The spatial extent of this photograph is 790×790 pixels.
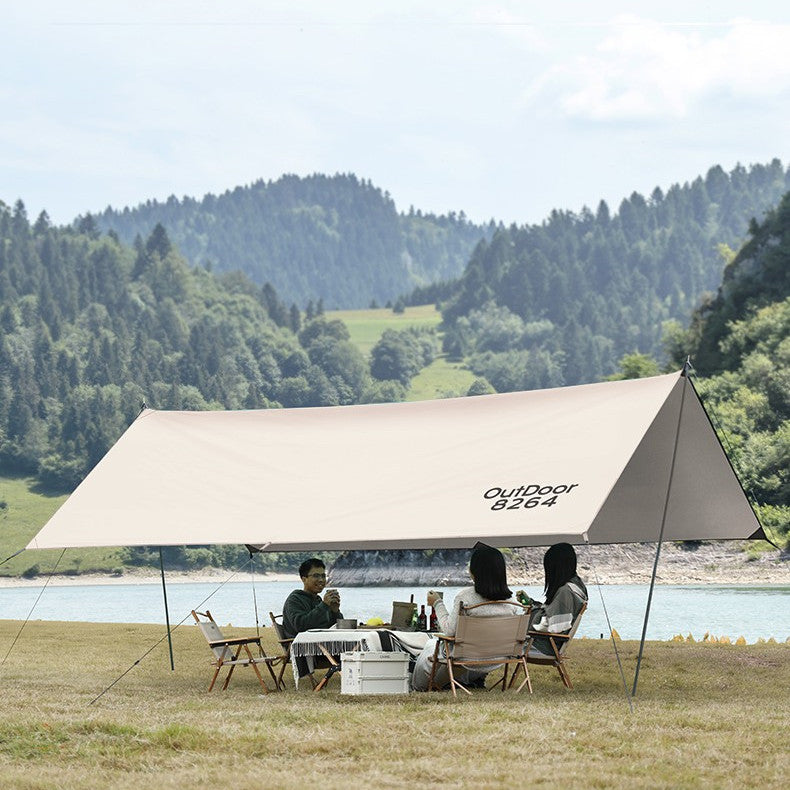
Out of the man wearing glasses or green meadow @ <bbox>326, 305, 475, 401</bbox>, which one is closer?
the man wearing glasses

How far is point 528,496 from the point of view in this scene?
851 centimetres

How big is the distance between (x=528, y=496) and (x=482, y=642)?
3.22ft

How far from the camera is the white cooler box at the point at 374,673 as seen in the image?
28.9ft

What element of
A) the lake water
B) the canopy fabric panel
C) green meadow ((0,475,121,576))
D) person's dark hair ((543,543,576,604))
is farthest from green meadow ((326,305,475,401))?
person's dark hair ((543,543,576,604))

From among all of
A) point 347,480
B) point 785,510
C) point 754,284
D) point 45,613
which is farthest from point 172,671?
point 754,284

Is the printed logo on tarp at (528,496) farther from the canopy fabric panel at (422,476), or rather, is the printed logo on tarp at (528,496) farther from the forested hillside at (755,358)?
the forested hillside at (755,358)

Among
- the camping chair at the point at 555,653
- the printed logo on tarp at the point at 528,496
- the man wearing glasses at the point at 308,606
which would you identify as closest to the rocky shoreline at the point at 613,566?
the camping chair at the point at 555,653

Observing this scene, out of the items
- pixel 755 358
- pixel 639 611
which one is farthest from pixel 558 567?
pixel 755 358

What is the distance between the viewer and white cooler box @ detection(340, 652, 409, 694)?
881 centimetres

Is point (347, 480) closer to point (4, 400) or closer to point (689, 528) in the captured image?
point (689, 528)

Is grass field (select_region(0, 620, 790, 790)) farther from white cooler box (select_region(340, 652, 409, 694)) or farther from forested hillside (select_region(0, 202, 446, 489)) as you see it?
forested hillside (select_region(0, 202, 446, 489))

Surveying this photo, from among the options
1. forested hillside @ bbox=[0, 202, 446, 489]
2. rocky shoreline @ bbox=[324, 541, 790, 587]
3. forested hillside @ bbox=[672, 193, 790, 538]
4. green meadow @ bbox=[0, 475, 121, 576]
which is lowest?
rocky shoreline @ bbox=[324, 541, 790, 587]

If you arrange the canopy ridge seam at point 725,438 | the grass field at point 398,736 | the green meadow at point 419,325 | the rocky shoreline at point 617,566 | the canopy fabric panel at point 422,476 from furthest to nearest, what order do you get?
the green meadow at point 419,325 < the rocky shoreline at point 617,566 < the canopy ridge seam at point 725,438 < the canopy fabric panel at point 422,476 < the grass field at point 398,736

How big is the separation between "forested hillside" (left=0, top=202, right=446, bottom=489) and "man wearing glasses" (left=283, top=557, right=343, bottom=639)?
10327 centimetres
